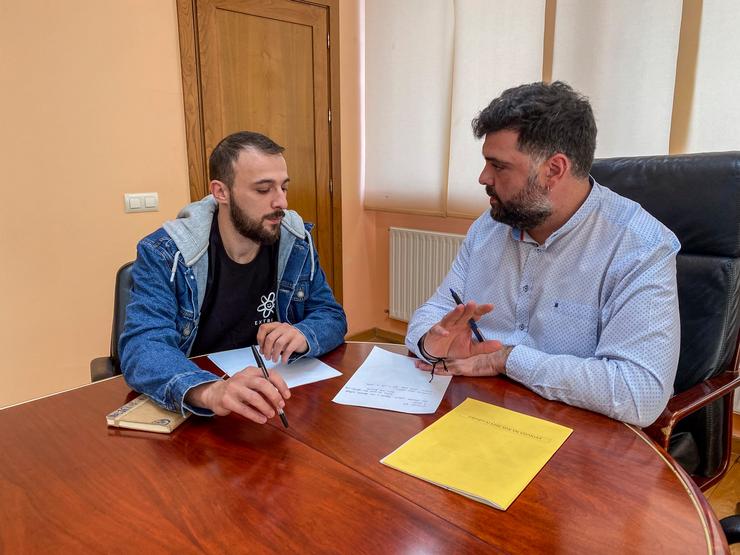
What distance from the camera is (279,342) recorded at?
124 cm

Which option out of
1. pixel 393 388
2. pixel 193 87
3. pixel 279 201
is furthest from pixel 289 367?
pixel 193 87

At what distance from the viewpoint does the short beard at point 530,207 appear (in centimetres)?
133

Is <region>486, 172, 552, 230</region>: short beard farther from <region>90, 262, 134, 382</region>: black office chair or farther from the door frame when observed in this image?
the door frame

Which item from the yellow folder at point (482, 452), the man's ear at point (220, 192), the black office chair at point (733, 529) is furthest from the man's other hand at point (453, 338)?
the man's ear at point (220, 192)

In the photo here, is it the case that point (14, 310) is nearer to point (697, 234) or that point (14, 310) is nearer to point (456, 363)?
point (456, 363)

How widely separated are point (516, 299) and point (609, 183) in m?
0.44

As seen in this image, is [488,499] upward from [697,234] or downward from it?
downward

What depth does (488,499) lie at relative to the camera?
28.7 inches

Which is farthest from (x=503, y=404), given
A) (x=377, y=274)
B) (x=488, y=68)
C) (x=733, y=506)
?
(x=377, y=274)

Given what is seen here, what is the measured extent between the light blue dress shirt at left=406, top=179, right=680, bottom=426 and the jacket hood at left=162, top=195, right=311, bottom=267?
0.60 metres

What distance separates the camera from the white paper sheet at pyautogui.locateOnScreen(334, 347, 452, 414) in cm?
105

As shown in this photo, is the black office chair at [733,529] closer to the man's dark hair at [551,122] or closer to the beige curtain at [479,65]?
the man's dark hair at [551,122]

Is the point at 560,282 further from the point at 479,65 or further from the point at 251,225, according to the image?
the point at 479,65

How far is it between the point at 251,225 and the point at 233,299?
231mm
